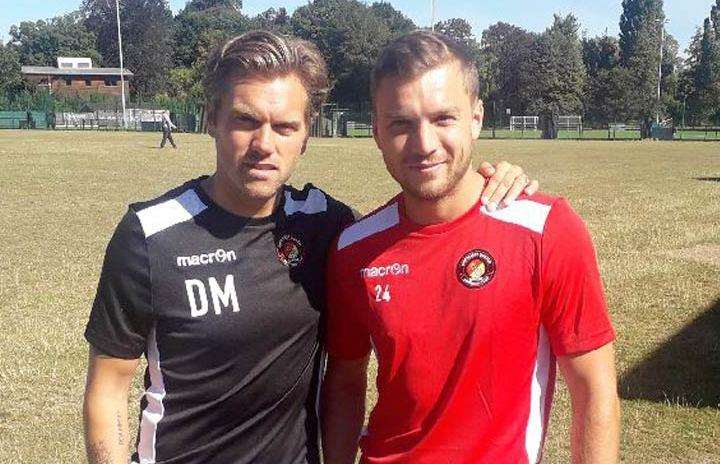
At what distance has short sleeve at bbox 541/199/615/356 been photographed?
2.27m

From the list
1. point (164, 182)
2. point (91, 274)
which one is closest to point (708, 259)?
point (91, 274)

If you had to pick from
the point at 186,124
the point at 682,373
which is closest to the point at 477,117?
the point at 682,373

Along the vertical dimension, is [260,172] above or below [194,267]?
above

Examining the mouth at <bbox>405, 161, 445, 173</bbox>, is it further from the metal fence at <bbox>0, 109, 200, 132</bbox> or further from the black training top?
the metal fence at <bbox>0, 109, 200, 132</bbox>

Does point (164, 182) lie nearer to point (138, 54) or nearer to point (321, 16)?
point (321, 16)

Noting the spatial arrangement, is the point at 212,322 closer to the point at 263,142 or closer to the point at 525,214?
the point at 263,142

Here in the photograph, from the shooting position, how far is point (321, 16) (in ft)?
327

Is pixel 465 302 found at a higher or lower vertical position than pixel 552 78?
lower

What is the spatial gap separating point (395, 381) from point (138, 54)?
113217 mm

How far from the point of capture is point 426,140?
232 cm

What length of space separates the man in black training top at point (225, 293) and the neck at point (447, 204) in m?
0.07

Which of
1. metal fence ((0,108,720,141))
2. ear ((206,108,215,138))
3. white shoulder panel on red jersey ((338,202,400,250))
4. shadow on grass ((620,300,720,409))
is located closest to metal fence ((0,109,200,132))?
metal fence ((0,108,720,141))

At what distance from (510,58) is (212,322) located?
258 feet

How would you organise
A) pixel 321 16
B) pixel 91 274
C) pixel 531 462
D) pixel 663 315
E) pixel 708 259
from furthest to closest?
1. pixel 321 16
2. pixel 708 259
3. pixel 91 274
4. pixel 663 315
5. pixel 531 462
